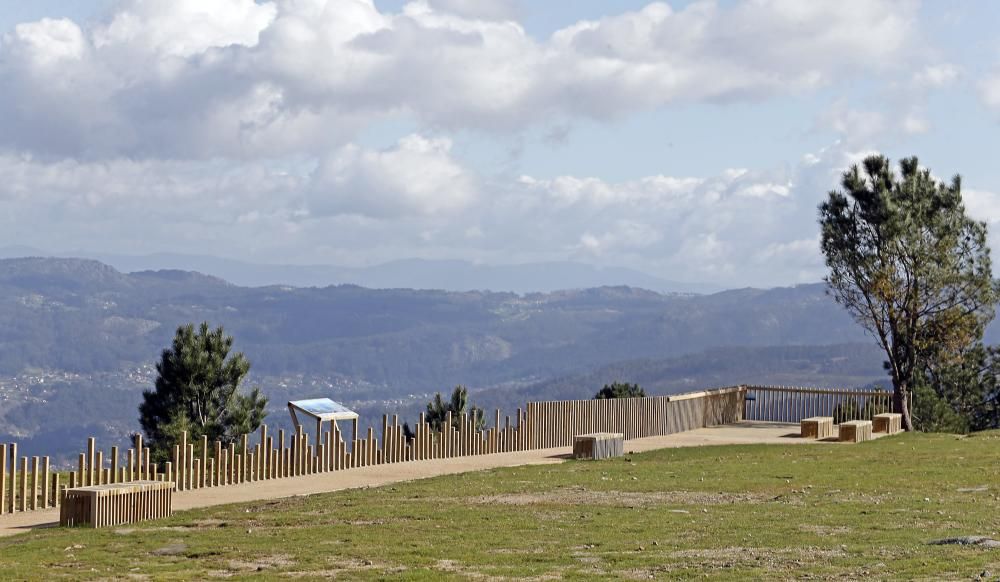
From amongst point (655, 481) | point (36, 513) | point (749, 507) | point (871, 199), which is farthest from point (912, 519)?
point (871, 199)

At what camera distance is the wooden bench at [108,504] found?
18.2 meters

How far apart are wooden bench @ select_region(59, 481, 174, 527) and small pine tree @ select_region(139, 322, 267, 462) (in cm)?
1442

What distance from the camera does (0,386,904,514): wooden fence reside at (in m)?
21.8

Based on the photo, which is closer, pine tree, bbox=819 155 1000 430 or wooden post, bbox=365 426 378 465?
wooden post, bbox=365 426 378 465

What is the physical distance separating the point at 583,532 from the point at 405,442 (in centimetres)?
1384

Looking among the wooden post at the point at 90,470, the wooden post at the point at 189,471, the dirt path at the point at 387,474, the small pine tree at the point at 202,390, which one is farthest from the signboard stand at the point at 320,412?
the wooden post at the point at 90,470

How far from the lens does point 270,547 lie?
15.4m

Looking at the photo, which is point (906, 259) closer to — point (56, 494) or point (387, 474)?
point (387, 474)

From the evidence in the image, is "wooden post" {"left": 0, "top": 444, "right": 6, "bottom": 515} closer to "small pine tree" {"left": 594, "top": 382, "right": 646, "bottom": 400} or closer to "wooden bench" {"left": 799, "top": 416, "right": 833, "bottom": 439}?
"wooden bench" {"left": 799, "top": 416, "right": 833, "bottom": 439}

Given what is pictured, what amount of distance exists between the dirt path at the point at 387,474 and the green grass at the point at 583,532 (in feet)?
4.41

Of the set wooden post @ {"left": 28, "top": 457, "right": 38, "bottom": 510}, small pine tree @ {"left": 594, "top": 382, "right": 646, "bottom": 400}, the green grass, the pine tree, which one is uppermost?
the pine tree

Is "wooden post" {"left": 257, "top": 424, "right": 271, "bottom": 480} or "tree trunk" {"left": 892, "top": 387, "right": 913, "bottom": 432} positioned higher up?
"tree trunk" {"left": 892, "top": 387, "right": 913, "bottom": 432}

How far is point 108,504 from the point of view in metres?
18.3

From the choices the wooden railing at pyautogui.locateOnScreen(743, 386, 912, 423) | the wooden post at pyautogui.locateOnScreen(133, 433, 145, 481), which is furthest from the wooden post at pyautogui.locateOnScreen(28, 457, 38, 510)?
the wooden railing at pyautogui.locateOnScreen(743, 386, 912, 423)
